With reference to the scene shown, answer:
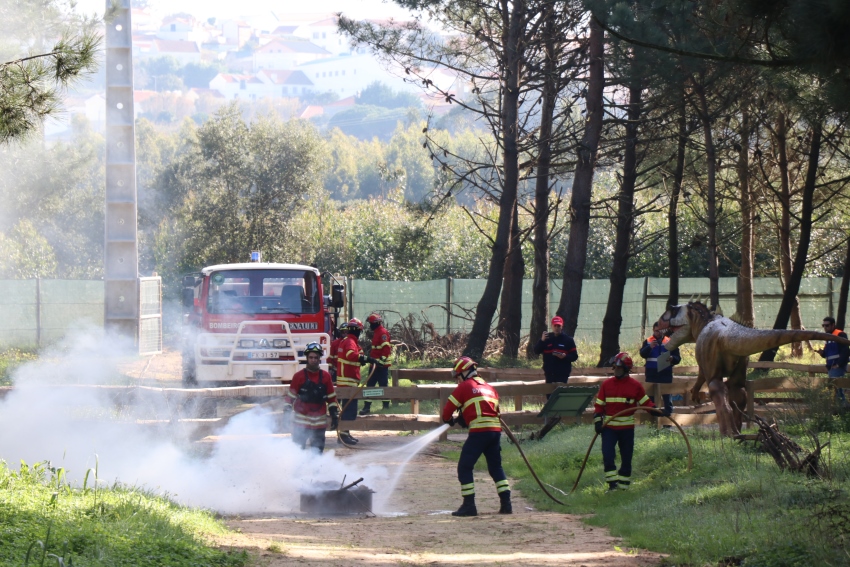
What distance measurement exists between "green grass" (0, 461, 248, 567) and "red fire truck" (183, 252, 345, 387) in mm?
7757

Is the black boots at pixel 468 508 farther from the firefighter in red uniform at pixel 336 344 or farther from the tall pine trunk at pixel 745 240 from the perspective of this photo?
the tall pine trunk at pixel 745 240

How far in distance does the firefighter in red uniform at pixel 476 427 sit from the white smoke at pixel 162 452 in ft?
6.62

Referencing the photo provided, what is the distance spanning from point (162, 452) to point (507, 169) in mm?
12941

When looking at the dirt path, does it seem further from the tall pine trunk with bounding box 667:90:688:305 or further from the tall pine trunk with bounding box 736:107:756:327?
the tall pine trunk with bounding box 736:107:756:327

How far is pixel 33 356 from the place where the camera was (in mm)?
26438

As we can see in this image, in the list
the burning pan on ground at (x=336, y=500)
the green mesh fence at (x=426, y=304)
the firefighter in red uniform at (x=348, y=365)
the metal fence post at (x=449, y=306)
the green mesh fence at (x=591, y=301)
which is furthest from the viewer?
the green mesh fence at (x=591, y=301)

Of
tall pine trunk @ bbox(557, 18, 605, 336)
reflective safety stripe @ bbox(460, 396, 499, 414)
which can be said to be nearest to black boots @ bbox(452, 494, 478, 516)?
reflective safety stripe @ bbox(460, 396, 499, 414)

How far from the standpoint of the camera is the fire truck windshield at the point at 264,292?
720 inches

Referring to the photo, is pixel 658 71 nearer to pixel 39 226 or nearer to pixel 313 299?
pixel 313 299

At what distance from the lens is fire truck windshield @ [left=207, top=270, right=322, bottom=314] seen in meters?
18.3

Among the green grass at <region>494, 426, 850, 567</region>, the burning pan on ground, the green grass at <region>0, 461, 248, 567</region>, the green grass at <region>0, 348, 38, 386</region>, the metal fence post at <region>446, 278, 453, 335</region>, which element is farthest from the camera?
the metal fence post at <region>446, 278, 453, 335</region>

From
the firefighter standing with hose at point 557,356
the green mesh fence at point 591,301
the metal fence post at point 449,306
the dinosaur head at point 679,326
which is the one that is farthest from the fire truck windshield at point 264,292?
the metal fence post at point 449,306

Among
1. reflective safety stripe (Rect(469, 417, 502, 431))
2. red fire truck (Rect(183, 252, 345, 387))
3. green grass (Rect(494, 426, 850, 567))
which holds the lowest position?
green grass (Rect(494, 426, 850, 567))

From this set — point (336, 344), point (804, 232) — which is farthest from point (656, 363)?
point (804, 232)
